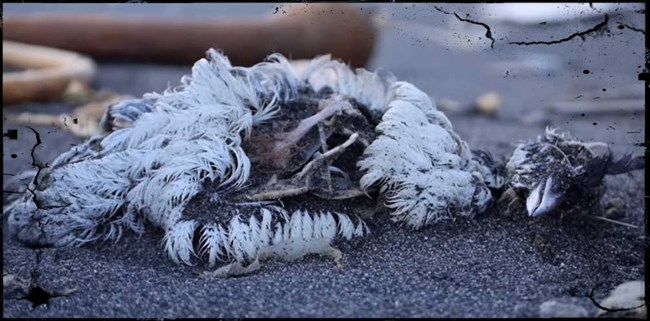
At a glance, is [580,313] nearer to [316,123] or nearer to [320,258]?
[320,258]

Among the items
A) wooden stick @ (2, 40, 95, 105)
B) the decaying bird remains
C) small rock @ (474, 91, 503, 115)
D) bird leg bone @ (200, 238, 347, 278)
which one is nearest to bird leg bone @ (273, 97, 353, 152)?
the decaying bird remains

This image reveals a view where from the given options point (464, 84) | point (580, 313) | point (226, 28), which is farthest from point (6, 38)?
point (580, 313)

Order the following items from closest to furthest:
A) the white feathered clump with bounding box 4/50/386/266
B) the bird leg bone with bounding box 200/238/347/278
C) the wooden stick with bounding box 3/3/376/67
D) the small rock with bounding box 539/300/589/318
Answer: the small rock with bounding box 539/300/589/318 → the bird leg bone with bounding box 200/238/347/278 → the white feathered clump with bounding box 4/50/386/266 → the wooden stick with bounding box 3/3/376/67

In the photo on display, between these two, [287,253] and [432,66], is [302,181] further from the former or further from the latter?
[432,66]

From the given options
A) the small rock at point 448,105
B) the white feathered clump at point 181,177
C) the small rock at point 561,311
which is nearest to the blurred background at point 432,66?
the small rock at point 448,105

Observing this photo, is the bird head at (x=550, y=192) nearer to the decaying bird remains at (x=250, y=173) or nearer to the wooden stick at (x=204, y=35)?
the decaying bird remains at (x=250, y=173)

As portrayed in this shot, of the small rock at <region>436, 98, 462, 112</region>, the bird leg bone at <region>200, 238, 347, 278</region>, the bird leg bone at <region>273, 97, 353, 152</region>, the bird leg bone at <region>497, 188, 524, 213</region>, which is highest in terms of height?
the bird leg bone at <region>273, 97, 353, 152</region>

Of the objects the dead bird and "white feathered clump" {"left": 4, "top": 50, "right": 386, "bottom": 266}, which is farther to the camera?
the dead bird

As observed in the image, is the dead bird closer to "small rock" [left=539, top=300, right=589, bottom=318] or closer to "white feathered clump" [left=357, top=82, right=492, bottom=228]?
"white feathered clump" [left=357, top=82, right=492, bottom=228]
